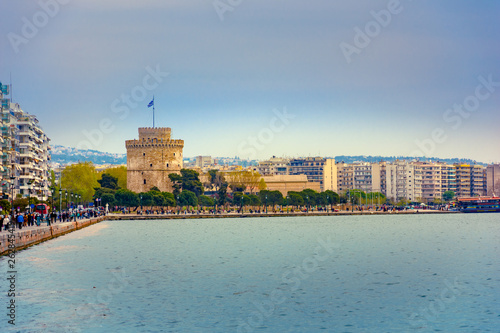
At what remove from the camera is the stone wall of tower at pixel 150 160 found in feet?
363

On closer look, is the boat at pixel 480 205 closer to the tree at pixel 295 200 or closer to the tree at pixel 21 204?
the tree at pixel 295 200

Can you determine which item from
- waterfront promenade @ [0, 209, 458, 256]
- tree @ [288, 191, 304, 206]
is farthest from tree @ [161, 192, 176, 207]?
tree @ [288, 191, 304, 206]

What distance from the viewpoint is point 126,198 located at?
10112 cm

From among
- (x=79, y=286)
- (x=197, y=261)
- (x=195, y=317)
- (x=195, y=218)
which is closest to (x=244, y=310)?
(x=195, y=317)

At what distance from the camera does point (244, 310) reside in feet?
72.8

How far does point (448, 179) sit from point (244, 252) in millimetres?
151939

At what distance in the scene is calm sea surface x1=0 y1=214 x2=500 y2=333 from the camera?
20.4 m

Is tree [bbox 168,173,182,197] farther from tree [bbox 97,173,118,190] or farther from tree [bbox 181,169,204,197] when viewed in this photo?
tree [bbox 97,173,118,190]

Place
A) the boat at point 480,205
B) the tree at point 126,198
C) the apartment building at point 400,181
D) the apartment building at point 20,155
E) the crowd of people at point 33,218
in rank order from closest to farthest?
the crowd of people at point 33,218, the apartment building at point 20,155, the tree at point 126,198, the boat at point 480,205, the apartment building at point 400,181

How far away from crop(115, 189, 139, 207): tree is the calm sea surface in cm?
5533

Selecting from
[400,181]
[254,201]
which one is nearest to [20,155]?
[254,201]

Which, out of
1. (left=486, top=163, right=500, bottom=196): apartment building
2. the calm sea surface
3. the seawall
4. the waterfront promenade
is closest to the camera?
the calm sea surface

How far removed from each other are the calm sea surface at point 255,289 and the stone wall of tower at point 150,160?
213 feet

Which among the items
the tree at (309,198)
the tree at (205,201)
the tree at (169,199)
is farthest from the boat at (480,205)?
the tree at (169,199)
